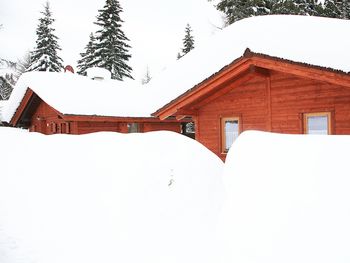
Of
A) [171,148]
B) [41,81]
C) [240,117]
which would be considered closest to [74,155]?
[171,148]

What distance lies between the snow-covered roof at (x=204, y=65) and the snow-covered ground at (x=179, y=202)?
16.9ft

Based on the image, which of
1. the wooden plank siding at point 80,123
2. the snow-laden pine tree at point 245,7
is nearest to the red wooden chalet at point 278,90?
the wooden plank siding at point 80,123

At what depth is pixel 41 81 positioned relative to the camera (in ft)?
63.4

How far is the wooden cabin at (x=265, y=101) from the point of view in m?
9.08

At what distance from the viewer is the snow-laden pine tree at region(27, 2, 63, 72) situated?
33.2 m

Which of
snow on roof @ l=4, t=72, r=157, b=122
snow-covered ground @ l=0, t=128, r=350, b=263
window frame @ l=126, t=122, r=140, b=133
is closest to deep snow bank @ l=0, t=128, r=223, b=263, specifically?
snow-covered ground @ l=0, t=128, r=350, b=263

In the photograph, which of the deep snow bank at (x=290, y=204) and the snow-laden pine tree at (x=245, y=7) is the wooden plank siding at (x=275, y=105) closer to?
the deep snow bank at (x=290, y=204)

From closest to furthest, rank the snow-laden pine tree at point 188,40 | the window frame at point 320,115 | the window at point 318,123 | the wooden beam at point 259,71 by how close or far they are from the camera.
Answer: the window frame at point 320,115
the window at point 318,123
the wooden beam at point 259,71
the snow-laden pine tree at point 188,40

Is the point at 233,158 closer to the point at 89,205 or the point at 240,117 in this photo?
the point at 89,205

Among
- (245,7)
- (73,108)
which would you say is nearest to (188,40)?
(245,7)

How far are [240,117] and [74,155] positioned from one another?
6.63 meters

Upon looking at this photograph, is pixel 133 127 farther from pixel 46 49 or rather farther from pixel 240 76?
pixel 46 49

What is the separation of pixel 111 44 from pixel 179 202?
3206 centimetres

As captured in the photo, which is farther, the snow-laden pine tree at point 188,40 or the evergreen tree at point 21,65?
the evergreen tree at point 21,65
